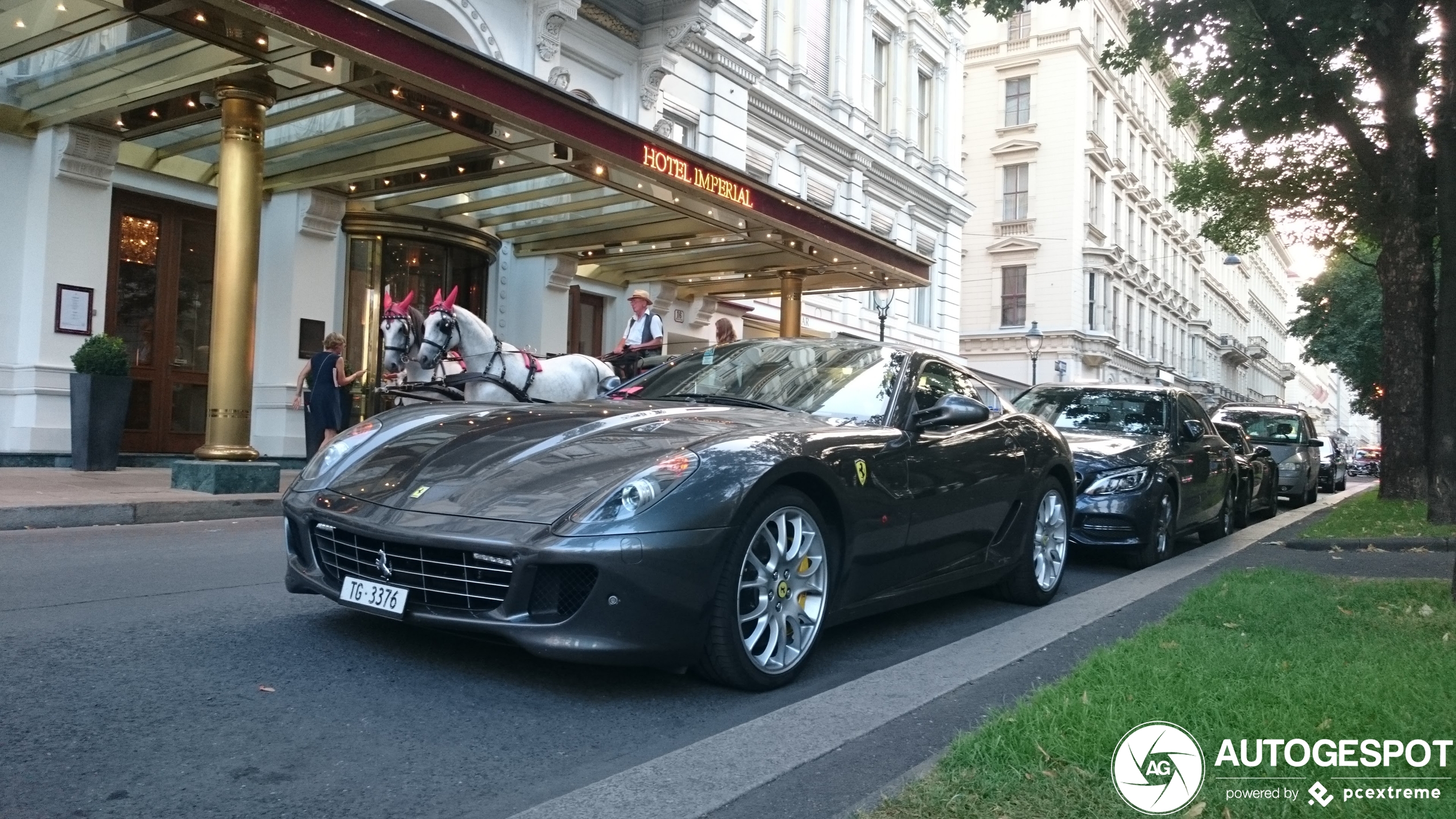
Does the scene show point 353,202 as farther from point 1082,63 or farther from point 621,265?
point 1082,63

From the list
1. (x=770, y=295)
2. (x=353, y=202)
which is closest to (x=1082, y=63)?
(x=770, y=295)

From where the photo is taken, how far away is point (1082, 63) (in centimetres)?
4741

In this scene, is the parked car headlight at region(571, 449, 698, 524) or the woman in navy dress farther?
the woman in navy dress

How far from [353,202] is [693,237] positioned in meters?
5.04

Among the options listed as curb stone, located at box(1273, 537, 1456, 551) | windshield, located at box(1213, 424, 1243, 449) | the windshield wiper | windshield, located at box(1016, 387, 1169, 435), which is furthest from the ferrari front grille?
windshield, located at box(1213, 424, 1243, 449)

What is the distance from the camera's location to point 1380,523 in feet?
37.6

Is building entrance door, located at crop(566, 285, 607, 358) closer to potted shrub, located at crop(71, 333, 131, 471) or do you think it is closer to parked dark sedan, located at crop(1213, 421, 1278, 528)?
potted shrub, located at crop(71, 333, 131, 471)

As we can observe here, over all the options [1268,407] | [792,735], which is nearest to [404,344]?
[792,735]

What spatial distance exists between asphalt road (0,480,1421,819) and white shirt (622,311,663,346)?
7300mm

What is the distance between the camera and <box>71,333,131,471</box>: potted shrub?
35.9ft

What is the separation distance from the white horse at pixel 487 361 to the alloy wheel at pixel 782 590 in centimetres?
587

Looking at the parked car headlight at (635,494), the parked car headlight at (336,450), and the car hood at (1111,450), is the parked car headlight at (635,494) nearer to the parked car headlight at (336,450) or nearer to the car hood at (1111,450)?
the parked car headlight at (336,450)

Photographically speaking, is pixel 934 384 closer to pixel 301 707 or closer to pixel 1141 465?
pixel 301 707

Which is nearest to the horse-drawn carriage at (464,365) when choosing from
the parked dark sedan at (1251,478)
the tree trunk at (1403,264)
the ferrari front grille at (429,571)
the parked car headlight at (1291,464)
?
the ferrari front grille at (429,571)
